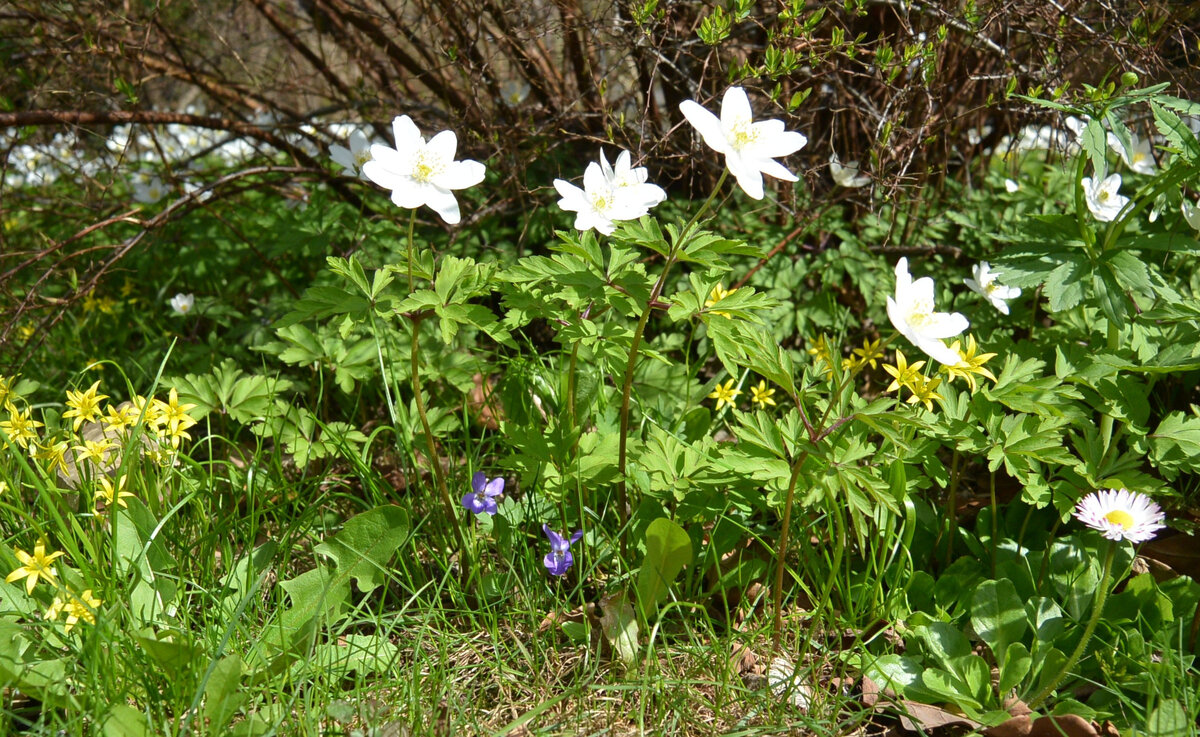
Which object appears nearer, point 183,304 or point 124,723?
point 124,723

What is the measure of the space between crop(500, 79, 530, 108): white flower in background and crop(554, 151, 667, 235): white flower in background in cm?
121

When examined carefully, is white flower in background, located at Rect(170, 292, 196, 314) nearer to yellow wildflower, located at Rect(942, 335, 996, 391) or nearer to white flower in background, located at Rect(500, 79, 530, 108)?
white flower in background, located at Rect(500, 79, 530, 108)

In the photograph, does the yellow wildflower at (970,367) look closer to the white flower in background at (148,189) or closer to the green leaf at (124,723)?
the green leaf at (124,723)

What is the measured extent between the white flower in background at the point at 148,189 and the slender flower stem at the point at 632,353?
2.65 m

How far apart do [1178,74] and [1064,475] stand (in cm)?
139

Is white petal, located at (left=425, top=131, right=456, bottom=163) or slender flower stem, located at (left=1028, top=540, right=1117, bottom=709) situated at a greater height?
white petal, located at (left=425, top=131, right=456, bottom=163)

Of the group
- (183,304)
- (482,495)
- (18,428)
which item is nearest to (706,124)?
(482,495)

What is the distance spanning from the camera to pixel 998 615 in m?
1.92

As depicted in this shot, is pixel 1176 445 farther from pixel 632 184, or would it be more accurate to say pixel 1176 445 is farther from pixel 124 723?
pixel 124 723

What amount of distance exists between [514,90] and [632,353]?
1.75 m

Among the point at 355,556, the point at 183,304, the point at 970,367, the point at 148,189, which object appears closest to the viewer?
the point at 970,367

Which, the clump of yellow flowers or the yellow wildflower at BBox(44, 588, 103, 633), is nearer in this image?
the yellow wildflower at BBox(44, 588, 103, 633)

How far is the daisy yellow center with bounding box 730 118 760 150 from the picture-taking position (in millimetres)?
1667

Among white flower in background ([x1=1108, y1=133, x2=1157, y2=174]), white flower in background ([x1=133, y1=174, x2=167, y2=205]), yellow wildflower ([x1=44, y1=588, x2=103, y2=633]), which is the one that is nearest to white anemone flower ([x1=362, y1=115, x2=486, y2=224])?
yellow wildflower ([x1=44, y1=588, x2=103, y2=633])
